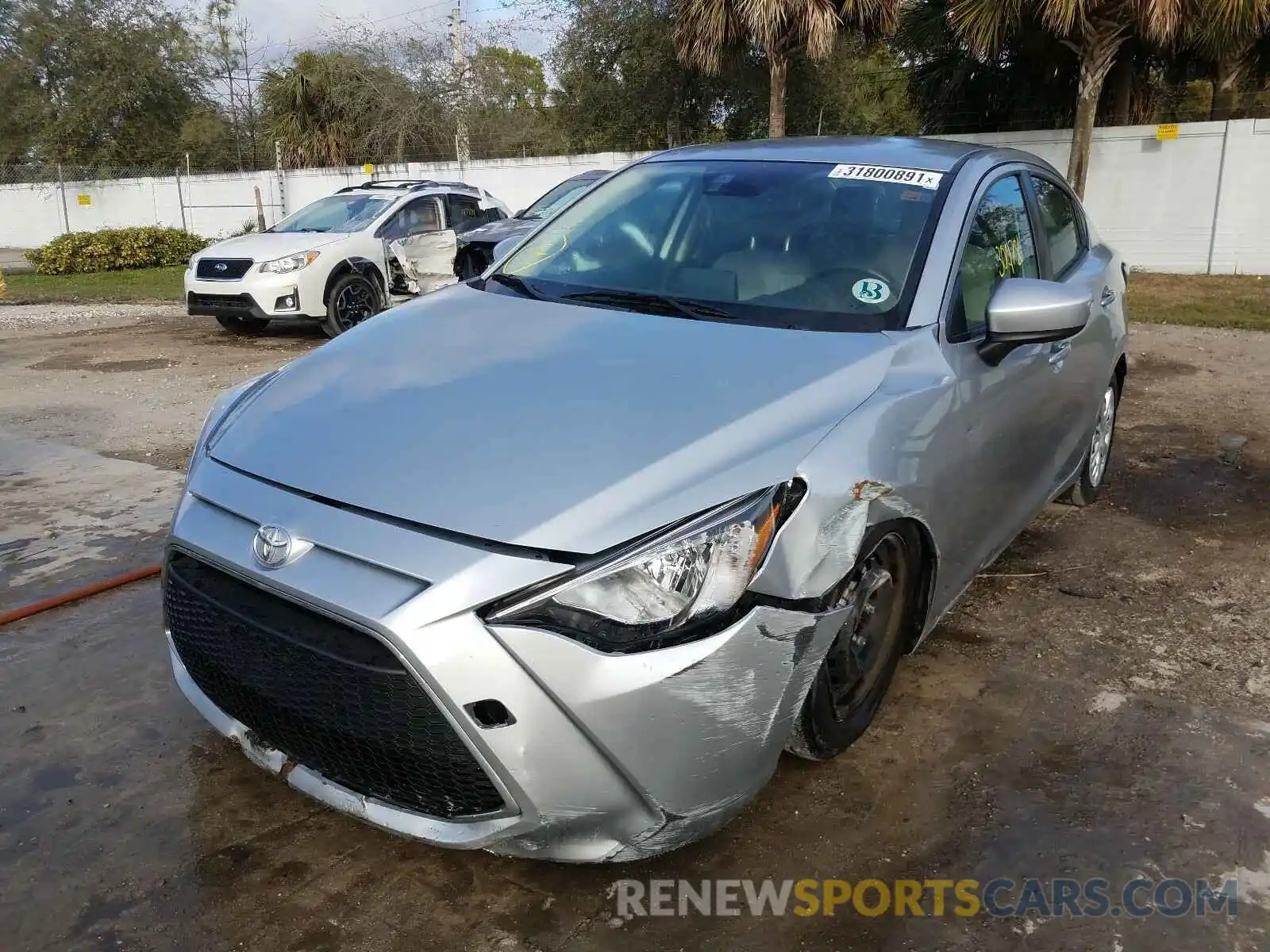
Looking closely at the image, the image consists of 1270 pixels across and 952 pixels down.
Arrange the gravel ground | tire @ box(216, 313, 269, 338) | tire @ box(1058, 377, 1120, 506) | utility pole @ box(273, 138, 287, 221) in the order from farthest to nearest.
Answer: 1. utility pole @ box(273, 138, 287, 221)
2. tire @ box(216, 313, 269, 338)
3. the gravel ground
4. tire @ box(1058, 377, 1120, 506)

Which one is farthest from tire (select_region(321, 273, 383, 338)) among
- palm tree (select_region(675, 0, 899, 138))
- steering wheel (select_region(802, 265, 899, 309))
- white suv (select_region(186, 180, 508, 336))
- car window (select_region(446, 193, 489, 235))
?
steering wheel (select_region(802, 265, 899, 309))

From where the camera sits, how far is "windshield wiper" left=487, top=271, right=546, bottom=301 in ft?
11.0

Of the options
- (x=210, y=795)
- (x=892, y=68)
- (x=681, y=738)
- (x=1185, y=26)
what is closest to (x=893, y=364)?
(x=681, y=738)

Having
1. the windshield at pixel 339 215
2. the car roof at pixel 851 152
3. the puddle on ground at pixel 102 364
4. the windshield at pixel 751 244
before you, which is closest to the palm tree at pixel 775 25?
the windshield at pixel 339 215

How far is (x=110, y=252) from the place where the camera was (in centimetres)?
2006

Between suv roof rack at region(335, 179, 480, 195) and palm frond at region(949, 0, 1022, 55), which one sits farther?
palm frond at region(949, 0, 1022, 55)

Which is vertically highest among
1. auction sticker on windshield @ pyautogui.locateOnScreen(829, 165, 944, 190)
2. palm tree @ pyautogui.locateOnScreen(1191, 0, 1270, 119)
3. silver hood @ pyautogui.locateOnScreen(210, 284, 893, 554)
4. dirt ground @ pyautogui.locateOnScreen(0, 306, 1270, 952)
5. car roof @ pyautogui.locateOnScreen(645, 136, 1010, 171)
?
palm tree @ pyautogui.locateOnScreen(1191, 0, 1270, 119)

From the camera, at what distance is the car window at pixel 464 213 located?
1207cm

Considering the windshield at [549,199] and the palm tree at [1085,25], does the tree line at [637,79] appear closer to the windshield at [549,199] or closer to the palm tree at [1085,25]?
the palm tree at [1085,25]

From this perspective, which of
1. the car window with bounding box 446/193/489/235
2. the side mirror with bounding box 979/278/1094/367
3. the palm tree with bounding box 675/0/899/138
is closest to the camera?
the side mirror with bounding box 979/278/1094/367

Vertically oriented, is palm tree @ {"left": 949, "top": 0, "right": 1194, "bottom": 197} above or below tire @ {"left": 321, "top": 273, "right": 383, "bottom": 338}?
above

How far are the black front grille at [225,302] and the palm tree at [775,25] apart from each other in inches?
293

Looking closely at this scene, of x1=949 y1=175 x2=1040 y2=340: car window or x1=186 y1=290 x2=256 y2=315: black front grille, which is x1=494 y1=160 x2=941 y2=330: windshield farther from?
x1=186 y1=290 x2=256 y2=315: black front grille

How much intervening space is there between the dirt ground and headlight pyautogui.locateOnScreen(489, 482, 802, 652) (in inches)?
29.2
